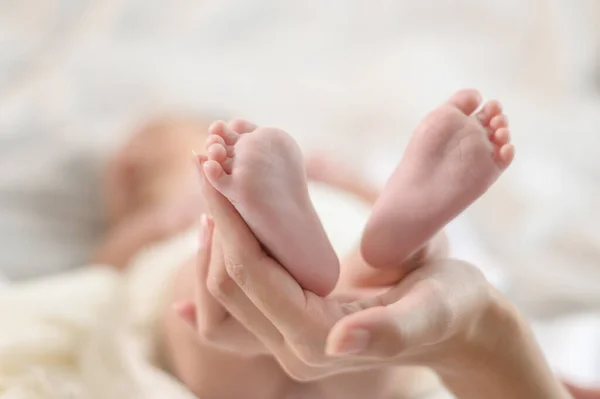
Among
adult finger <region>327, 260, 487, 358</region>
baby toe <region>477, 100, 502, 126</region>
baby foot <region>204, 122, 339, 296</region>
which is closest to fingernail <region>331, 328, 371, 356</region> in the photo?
adult finger <region>327, 260, 487, 358</region>

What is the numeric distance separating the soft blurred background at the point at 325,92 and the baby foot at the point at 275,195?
20.9 inches

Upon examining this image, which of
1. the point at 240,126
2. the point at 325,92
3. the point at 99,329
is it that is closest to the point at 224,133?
the point at 240,126

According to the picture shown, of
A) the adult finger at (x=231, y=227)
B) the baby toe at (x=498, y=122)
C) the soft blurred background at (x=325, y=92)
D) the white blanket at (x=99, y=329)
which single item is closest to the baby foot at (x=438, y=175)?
the baby toe at (x=498, y=122)

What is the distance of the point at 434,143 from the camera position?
0.55 metres

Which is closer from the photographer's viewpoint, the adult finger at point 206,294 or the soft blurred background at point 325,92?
the adult finger at point 206,294

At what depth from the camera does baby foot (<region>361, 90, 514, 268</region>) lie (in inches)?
20.6

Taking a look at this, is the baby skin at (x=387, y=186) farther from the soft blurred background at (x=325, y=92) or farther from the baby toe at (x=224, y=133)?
the soft blurred background at (x=325, y=92)

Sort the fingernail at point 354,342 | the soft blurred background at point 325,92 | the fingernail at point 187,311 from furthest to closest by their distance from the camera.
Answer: the soft blurred background at point 325,92, the fingernail at point 187,311, the fingernail at point 354,342

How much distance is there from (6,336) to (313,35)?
892 mm

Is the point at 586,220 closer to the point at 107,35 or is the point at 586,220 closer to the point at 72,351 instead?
the point at 72,351

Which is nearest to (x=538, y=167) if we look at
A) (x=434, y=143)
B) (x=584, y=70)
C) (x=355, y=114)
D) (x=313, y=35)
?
(x=584, y=70)

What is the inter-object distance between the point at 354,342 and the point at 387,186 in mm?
172

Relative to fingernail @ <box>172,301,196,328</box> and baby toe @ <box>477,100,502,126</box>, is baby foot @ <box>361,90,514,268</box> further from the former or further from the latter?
fingernail @ <box>172,301,196,328</box>

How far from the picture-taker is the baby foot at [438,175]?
52 centimetres
